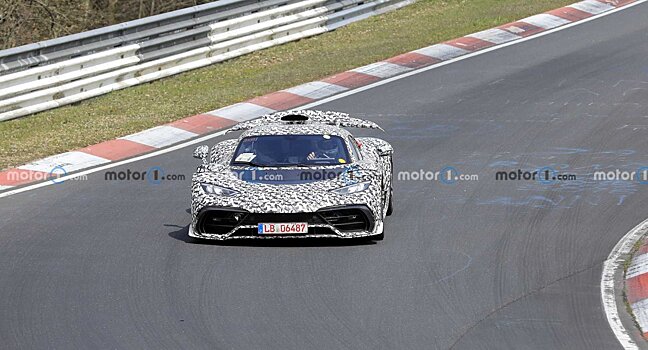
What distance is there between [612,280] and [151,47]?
39.3 ft

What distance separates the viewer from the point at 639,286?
10.2 m

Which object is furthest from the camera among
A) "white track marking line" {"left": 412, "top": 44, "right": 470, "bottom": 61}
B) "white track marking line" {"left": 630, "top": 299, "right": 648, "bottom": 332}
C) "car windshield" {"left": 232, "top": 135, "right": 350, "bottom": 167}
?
"white track marking line" {"left": 412, "top": 44, "right": 470, "bottom": 61}

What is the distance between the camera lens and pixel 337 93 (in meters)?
19.4

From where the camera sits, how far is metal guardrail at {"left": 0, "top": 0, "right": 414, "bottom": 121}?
18.4m

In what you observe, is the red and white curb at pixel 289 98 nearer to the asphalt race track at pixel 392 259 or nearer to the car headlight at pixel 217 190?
the asphalt race track at pixel 392 259

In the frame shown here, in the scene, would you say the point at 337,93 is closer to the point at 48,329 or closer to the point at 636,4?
the point at 636,4

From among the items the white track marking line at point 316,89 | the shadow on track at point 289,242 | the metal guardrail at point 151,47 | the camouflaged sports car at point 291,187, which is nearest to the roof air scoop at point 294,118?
the camouflaged sports car at point 291,187

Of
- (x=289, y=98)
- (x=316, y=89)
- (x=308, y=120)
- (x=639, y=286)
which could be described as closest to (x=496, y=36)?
(x=316, y=89)

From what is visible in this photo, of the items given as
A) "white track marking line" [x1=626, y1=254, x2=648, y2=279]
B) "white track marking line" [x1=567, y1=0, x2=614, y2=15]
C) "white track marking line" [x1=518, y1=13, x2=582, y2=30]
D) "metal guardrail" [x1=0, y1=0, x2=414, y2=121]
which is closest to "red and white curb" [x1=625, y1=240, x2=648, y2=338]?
"white track marking line" [x1=626, y1=254, x2=648, y2=279]

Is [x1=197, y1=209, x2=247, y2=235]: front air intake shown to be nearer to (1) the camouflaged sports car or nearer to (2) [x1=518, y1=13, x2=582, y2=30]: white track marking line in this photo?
(1) the camouflaged sports car

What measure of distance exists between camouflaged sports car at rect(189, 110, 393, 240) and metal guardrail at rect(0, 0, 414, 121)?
6.26 metres

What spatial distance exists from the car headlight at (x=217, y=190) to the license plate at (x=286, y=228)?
539 millimetres

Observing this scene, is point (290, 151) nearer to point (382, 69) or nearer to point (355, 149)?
point (355, 149)

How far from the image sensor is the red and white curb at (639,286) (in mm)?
9414
